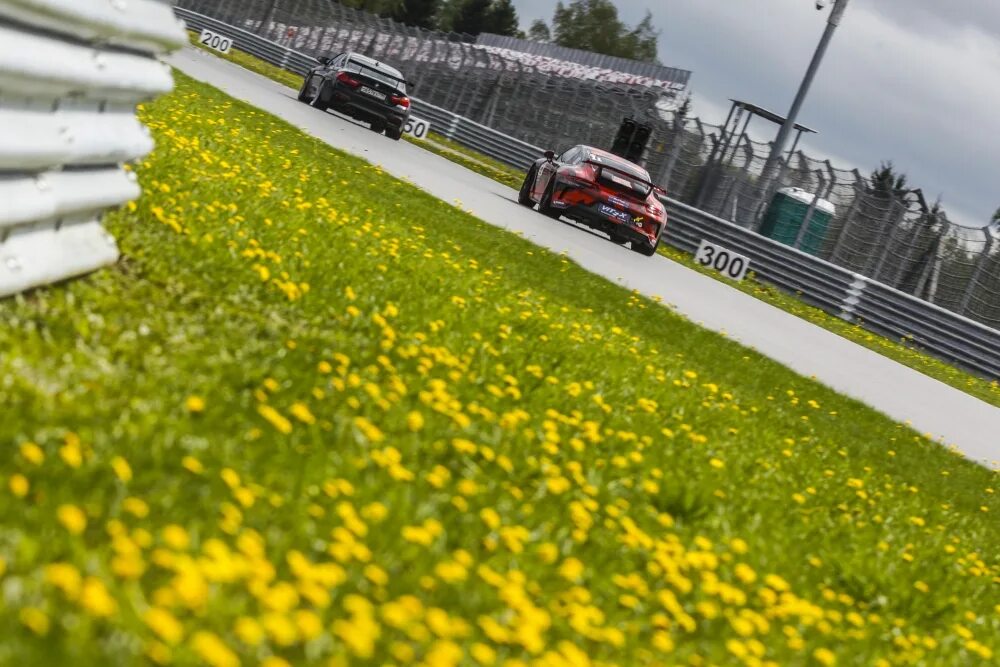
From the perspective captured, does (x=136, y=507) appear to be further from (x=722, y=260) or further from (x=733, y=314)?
(x=722, y=260)

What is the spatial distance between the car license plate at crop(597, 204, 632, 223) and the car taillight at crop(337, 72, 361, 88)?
9.30 m

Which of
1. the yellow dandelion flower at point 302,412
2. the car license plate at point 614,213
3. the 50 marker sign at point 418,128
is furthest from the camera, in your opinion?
the 50 marker sign at point 418,128

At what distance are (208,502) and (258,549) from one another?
447 millimetres

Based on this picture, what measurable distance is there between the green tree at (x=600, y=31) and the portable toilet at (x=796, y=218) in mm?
131752

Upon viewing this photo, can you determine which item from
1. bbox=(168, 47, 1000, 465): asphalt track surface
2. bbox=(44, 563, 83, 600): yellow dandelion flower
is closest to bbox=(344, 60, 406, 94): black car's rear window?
bbox=(168, 47, 1000, 465): asphalt track surface

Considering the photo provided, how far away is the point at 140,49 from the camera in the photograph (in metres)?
5.63

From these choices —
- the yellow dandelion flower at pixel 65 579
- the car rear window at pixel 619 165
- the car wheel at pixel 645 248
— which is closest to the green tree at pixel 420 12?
the car rear window at pixel 619 165

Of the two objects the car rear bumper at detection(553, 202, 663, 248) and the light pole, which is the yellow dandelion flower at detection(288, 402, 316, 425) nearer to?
the car rear bumper at detection(553, 202, 663, 248)

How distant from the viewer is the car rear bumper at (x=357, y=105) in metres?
28.0

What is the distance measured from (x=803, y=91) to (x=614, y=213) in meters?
10.4

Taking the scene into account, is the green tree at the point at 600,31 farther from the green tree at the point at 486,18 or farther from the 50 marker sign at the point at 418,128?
the 50 marker sign at the point at 418,128

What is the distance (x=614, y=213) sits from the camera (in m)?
20.8

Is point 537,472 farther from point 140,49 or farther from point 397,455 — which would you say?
point 140,49

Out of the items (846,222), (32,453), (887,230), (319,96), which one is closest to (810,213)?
(846,222)
